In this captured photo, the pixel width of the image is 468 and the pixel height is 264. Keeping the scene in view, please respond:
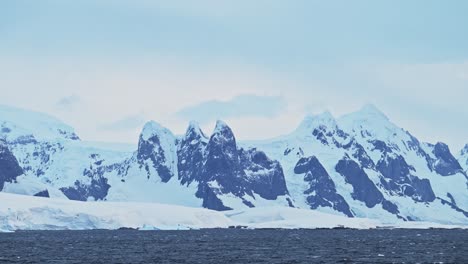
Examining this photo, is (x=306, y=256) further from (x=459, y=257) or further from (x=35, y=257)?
(x=35, y=257)

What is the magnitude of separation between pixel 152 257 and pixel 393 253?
37.6m

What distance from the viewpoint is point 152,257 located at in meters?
138

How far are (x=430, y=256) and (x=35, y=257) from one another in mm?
57371

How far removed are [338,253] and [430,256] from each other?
603 inches

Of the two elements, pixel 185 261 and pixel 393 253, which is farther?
pixel 393 253

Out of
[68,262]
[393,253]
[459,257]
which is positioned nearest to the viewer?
[68,262]

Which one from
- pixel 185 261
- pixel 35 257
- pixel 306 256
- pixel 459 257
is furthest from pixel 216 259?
pixel 459 257

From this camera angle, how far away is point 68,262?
416 feet

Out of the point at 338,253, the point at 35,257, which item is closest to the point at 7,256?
the point at 35,257

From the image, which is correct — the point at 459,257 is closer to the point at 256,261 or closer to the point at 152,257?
the point at 256,261

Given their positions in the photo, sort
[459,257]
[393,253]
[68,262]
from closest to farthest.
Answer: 1. [68,262]
2. [459,257]
3. [393,253]

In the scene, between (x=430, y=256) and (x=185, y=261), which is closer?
(x=185, y=261)

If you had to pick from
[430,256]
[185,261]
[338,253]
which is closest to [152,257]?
[185,261]

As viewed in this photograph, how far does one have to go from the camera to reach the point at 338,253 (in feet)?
486
